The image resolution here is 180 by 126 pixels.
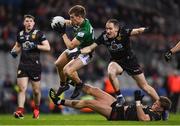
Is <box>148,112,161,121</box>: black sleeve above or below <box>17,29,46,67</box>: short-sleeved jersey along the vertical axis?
below

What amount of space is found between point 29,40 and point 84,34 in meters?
1.76

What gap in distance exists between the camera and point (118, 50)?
15414 mm

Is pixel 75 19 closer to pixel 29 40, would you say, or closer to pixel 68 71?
A: pixel 68 71

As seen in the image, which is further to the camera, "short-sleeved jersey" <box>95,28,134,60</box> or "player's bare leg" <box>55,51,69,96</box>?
"short-sleeved jersey" <box>95,28,134,60</box>

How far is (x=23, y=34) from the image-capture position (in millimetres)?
16094

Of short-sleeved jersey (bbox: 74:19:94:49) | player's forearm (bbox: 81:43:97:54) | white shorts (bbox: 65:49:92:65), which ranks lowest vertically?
white shorts (bbox: 65:49:92:65)

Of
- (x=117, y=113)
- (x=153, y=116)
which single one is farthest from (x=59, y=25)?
(x=153, y=116)

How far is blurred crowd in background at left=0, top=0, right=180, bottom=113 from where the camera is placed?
23.7 m

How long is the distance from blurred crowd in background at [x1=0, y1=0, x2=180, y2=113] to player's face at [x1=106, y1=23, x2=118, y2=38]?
7.64 m

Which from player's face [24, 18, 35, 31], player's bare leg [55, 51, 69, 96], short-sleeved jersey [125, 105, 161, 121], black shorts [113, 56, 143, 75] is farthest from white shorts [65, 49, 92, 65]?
short-sleeved jersey [125, 105, 161, 121]

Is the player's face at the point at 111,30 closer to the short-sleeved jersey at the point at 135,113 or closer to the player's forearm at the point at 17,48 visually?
the short-sleeved jersey at the point at 135,113

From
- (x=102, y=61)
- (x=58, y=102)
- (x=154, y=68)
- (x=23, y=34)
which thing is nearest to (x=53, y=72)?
(x=102, y=61)

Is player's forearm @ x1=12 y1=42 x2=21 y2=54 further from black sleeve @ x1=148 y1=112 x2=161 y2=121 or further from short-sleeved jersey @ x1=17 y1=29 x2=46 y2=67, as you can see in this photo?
black sleeve @ x1=148 y1=112 x2=161 y2=121

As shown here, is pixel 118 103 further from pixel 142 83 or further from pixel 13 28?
pixel 13 28
